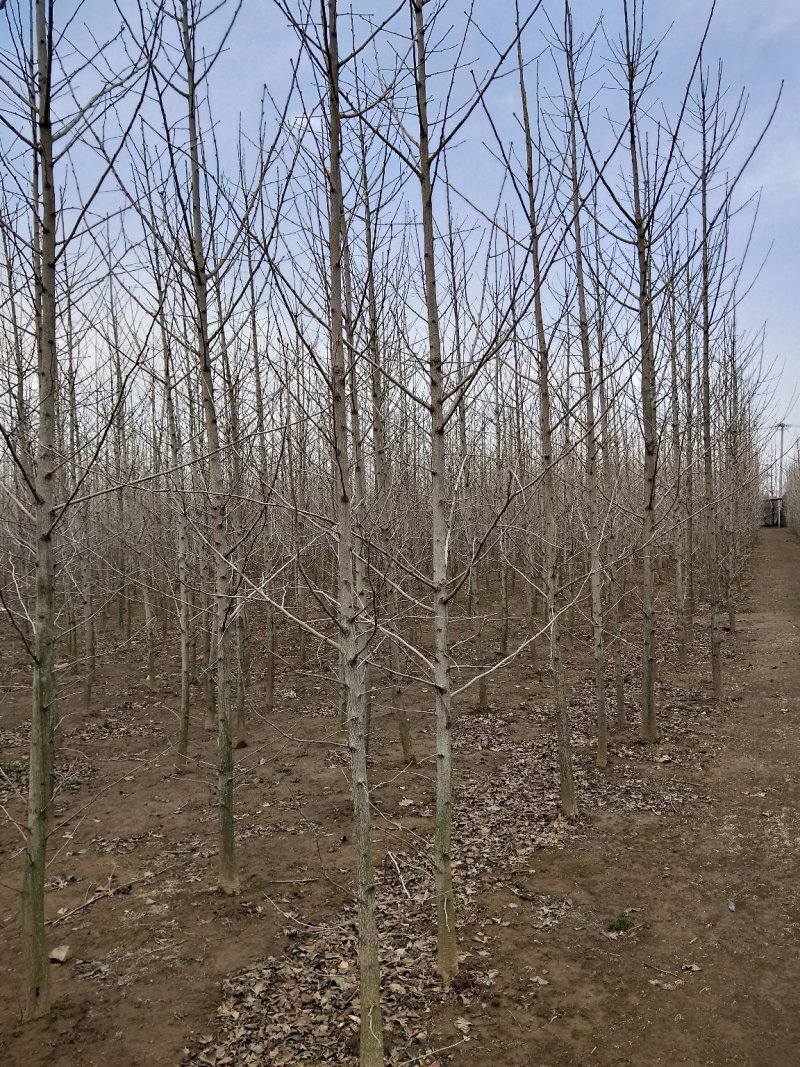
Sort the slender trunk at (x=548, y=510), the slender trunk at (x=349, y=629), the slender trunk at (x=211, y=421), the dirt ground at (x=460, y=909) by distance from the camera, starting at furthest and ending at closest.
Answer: the slender trunk at (x=548, y=510) → the slender trunk at (x=211, y=421) → the dirt ground at (x=460, y=909) → the slender trunk at (x=349, y=629)

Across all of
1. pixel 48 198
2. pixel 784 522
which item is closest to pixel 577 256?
pixel 48 198

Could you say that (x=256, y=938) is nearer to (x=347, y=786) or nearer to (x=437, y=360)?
(x=347, y=786)

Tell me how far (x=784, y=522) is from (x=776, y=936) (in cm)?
5391

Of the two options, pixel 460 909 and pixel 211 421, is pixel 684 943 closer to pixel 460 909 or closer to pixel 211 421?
pixel 460 909

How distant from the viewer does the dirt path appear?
3.25 meters

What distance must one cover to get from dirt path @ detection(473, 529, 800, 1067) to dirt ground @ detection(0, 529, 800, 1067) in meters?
0.01

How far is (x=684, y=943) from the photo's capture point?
13.2ft

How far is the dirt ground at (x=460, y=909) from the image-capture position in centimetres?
336

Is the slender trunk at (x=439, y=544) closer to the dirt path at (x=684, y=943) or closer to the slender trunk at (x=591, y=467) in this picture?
the dirt path at (x=684, y=943)

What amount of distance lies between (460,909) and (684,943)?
1.40 metres

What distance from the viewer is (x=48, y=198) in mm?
3139

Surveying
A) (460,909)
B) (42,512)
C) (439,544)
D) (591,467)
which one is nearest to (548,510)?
(591,467)

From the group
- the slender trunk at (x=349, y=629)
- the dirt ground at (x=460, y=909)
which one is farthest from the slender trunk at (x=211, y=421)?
the slender trunk at (x=349, y=629)

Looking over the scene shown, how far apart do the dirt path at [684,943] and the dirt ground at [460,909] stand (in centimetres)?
1
